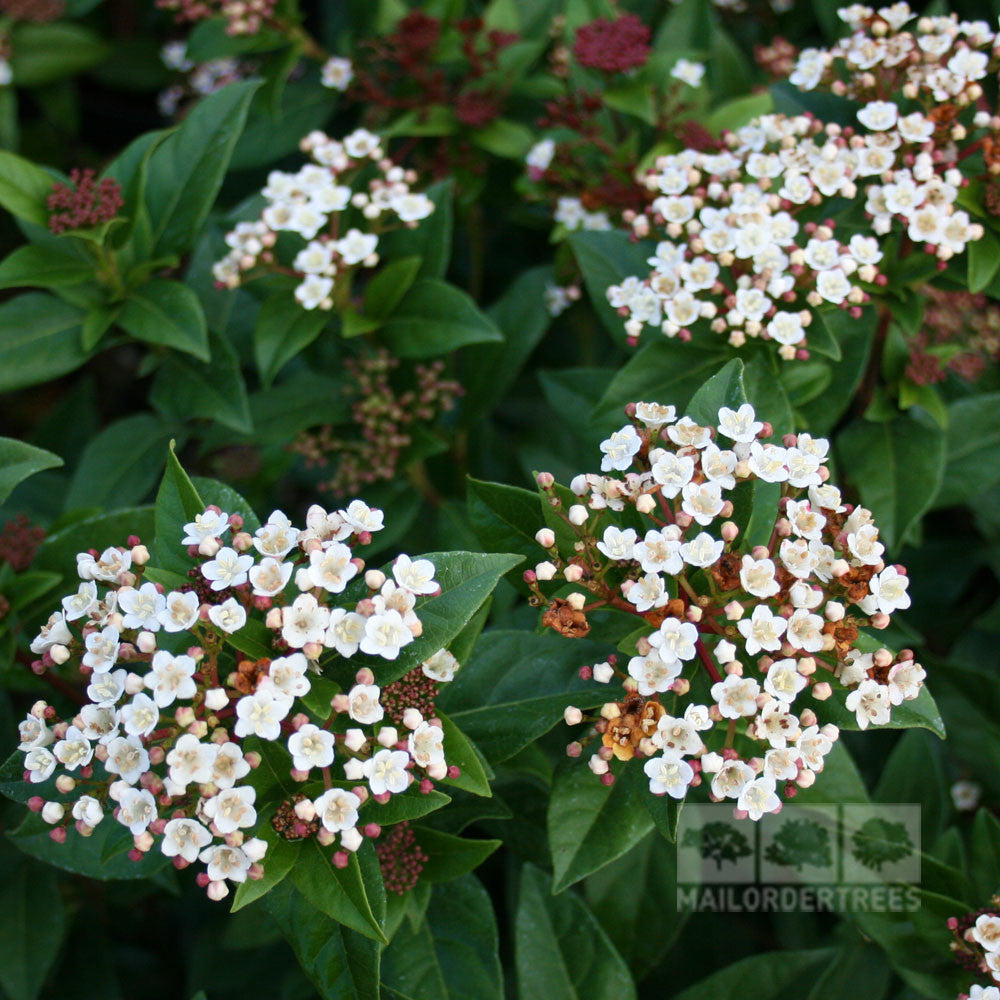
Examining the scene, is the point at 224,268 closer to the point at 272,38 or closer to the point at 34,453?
the point at 34,453

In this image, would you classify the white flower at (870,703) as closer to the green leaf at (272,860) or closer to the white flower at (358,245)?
the green leaf at (272,860)

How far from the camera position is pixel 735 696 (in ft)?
7.23

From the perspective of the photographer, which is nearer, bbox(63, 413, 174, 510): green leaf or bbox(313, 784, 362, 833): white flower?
bbox(313, 784, 362, 833): white flower

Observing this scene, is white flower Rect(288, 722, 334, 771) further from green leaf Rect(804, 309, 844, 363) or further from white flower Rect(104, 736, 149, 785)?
green leaf Rect(804, 309, 844, 363)

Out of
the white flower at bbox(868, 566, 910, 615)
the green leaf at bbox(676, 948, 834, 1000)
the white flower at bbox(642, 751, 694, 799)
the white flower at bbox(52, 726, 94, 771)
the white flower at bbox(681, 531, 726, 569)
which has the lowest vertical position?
the green leaf at bbox(676, 948, 834, 1000)

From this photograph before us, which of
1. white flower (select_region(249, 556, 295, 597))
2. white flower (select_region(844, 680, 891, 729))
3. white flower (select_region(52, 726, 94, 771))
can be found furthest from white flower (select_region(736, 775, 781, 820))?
white flower (select_region(52, 726, 94, 771))

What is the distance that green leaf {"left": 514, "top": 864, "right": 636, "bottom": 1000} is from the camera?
2.90 meters

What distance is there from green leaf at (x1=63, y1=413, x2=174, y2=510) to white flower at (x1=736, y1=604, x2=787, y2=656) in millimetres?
2462

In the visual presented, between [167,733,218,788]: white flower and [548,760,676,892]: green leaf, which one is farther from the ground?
[167,733,218,788]: white flower

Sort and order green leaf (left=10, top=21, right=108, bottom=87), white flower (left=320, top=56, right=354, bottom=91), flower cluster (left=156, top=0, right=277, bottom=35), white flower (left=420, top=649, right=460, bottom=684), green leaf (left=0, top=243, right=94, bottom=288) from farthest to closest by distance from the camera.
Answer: green leaf (left=10, top=21, right=108, bottom=87), white flower (left=320, top=56, right=354, bottom=91), flower cluster (left=156, top=0, right=277, bottom=35), green leaf (left=0, top=243, right=94, bottom=288), white flower (left=420, top=649, right=460, bottom=684)

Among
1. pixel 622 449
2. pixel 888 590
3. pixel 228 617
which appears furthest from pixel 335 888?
pixel 888 590

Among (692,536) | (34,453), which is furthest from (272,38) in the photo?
(692,536)

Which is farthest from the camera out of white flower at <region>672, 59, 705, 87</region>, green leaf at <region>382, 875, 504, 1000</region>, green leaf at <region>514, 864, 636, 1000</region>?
white flower at <region>672, 59, 705, 87</region>

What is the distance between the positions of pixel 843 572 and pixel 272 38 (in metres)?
3.53
